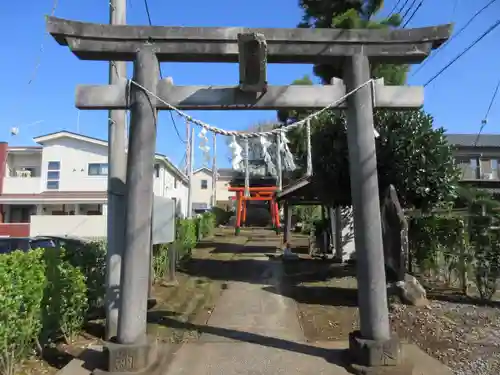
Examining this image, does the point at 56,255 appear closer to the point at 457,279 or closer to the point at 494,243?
the point at 494,243

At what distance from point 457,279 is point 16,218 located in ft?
96.1

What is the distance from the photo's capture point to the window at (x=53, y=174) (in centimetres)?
2744

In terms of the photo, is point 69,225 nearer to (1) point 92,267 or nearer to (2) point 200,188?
(1) point 92,267

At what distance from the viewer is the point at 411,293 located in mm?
7453

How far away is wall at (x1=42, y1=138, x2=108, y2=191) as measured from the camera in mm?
27516

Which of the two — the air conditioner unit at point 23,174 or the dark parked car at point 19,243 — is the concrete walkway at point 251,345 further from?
the air conditioner unit at point 23,174

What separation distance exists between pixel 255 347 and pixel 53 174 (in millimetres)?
26044

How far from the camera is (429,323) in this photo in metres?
6.50

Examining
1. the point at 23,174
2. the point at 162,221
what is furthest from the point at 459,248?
the point at 23,174

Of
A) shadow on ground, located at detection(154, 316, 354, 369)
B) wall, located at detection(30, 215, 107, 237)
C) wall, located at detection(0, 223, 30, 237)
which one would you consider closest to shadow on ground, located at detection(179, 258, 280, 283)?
shadow on ground, located at detection(154, 316, 354, 369)

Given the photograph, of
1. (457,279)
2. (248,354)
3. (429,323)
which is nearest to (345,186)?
(457,279)

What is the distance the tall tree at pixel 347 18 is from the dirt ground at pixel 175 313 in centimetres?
806

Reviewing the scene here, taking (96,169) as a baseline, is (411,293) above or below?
below

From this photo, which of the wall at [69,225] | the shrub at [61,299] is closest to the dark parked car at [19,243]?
the shrub at [61,299]
